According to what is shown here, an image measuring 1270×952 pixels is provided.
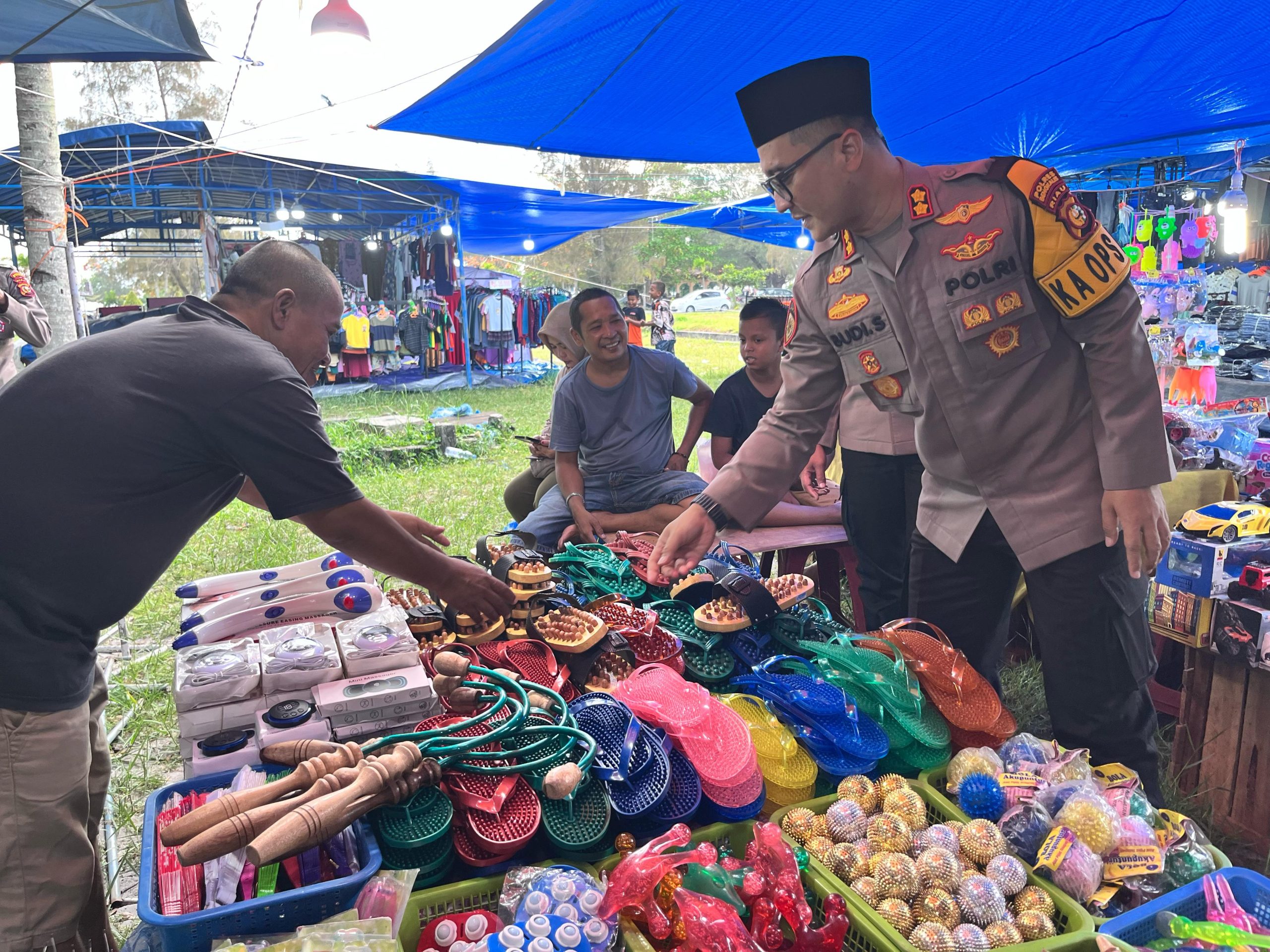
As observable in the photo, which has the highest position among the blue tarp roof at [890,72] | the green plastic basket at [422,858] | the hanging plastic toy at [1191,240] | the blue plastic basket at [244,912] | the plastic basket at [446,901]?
the blue tarp roof at [890,72]

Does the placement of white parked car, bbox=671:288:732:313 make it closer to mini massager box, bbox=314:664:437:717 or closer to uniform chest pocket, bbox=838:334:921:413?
uniform chest pocket, bbox=838:334:921:413

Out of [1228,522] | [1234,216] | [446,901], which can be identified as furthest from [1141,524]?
[1234,216]

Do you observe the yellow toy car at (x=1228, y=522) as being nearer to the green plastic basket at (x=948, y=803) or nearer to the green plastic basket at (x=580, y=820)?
the green plastic basket at (x=948, y=803)

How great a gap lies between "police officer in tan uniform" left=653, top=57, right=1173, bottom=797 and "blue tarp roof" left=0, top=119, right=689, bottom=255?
859 centimetres

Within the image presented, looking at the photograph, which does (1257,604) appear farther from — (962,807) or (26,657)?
(26,657)

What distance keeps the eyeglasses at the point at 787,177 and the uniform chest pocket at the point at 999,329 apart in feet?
1.51

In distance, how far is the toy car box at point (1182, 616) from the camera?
2463 millimetres

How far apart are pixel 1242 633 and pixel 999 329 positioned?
1.39 m

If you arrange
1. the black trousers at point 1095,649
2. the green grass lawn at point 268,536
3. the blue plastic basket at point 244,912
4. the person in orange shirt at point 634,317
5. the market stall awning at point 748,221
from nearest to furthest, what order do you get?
the blue plastic basket at point 244,912 < the black trousers at point 1095,649 < the green grass lawn at point 268,536 < the person in orange shirt at point 634,317 < the market stall awning at point 748,221

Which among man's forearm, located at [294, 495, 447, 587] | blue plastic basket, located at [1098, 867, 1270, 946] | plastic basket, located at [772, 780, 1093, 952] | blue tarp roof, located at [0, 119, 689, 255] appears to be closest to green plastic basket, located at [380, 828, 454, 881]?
man's forearm, located at [294, 495, 447, 587]

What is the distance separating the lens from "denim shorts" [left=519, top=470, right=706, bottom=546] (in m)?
3.88

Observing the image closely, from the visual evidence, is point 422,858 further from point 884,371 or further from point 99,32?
point 99,32

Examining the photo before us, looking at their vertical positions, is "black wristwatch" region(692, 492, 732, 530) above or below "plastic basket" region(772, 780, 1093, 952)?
above

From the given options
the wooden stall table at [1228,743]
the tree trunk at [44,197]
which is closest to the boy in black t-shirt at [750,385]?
the wooden stall table at [1228,743]
